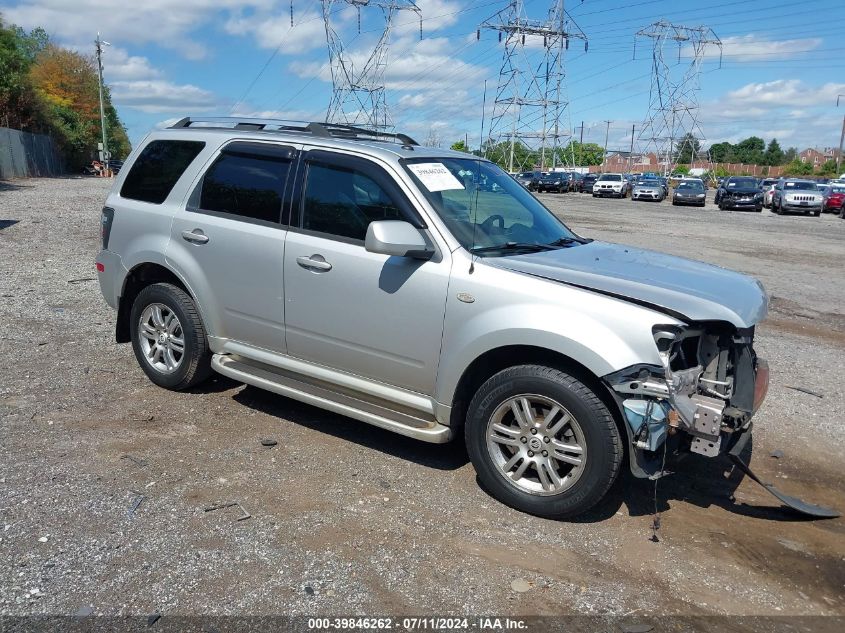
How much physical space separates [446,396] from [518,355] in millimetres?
486

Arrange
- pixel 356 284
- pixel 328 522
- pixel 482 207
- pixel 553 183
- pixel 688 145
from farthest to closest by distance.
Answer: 1. pixel 688 145
2. pixel 553 183
3. pixel 482 207
4. pixel 356 284
5. pixel 328 522

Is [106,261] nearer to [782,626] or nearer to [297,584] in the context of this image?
[297,584]

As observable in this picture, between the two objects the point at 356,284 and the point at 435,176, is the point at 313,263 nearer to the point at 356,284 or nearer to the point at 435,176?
the point at 356,284

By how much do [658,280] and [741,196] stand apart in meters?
34.6

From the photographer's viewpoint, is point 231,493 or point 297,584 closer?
point 297,584

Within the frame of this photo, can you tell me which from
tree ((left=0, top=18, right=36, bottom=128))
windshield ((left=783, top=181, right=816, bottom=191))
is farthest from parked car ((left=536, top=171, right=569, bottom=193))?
tree ((left=0, top=18, right=36, bottom=128))

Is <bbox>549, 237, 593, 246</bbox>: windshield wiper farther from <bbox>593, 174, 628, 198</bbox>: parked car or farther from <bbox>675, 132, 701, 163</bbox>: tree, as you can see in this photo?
<bbox>675, 132, 701, 163</bbox>: tree

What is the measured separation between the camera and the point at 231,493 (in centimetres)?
415

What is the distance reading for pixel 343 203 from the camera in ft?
15.3

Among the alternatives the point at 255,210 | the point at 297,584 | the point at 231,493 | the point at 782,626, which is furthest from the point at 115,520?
the point at 782,626

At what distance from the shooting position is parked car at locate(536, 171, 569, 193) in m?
52.5

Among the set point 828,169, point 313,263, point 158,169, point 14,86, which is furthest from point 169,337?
point 828,169

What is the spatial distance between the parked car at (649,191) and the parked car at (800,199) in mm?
8585

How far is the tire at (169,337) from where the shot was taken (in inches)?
209
